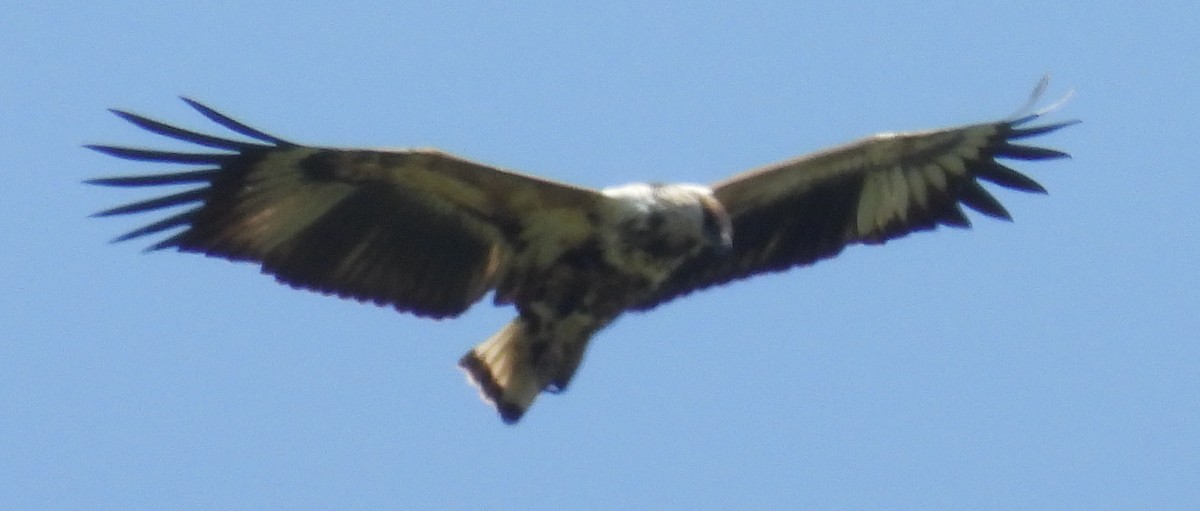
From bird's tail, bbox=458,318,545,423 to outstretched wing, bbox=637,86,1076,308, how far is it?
22.6 inches

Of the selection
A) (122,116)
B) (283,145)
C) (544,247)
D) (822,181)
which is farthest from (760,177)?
(122,116)

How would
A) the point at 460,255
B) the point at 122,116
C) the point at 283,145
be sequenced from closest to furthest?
the point at 122,116 → the point at 283,145 → the point at 460,255

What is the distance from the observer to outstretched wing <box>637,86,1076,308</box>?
34.3 ft

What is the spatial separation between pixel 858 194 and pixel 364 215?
2.25 meters

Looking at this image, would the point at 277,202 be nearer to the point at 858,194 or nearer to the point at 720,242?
the point at 720,242

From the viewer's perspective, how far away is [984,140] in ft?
35.1

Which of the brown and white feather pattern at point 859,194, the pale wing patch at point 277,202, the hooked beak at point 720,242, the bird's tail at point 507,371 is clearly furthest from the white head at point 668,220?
the pale wing patch at point 277,202

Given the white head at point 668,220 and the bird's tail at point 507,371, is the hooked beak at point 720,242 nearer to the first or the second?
the white head at point 668,220

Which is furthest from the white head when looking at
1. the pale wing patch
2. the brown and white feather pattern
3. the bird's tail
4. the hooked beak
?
the pale wing patch

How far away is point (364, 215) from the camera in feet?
32.4

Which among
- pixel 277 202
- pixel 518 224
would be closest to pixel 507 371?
pixel 518 224

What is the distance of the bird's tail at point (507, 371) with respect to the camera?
33.5 feet

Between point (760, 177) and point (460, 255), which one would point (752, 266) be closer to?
point (760, 177)

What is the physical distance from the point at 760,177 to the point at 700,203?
21.2 inches
